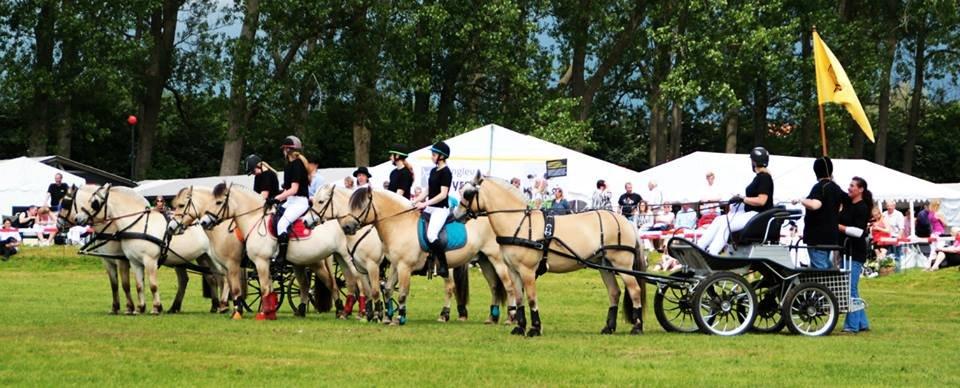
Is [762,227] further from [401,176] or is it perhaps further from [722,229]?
[401,176]

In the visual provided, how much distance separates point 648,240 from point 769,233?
60.5ft

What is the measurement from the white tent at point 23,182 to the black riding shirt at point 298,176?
88.0 ft

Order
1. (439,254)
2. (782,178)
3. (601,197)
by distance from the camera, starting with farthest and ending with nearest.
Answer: (782,178) → (601,197) → (439,254)

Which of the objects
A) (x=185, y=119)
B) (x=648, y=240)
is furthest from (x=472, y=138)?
(x=185, y=119)

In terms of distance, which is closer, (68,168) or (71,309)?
(71,309)

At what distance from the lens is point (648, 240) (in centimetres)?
3669

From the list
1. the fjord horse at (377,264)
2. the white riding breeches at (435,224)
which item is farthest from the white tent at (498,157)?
the white riding breeches at (435,224)

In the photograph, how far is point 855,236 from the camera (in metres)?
18.9

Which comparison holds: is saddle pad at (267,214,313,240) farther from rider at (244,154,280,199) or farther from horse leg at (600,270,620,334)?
horse leg at (600,270,620,334)

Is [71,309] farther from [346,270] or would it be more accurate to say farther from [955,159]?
[955,159]

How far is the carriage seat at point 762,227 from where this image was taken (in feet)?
59.5

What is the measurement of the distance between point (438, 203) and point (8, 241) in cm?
2182

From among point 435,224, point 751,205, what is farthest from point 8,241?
point 751,205

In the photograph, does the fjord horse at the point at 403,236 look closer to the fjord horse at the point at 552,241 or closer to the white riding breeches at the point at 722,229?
the fjord horse at the point at 552,241
